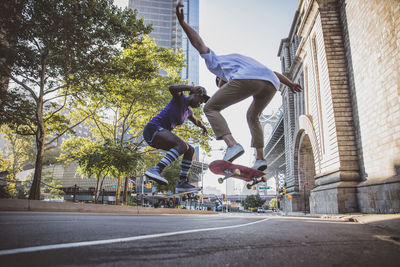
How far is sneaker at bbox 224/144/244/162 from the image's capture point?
138 inches

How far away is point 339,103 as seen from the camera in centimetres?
1406

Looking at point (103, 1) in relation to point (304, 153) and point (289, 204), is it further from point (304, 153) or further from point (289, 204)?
point (289, 204)

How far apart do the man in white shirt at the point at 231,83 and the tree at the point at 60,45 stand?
984 cm

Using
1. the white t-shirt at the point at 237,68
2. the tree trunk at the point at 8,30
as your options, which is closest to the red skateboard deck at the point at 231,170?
the white t-shirt at the point at 237,68

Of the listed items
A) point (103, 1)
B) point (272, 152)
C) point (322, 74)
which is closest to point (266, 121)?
point (272, 152)

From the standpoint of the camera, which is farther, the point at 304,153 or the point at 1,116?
the point at 304,153

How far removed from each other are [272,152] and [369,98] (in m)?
41.5

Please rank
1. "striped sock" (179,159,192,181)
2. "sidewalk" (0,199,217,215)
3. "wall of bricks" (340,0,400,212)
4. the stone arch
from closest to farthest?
1. "striped sock" (179,159,192,181)
2. "sidewalk" (0,199,217,215)
3. "wall of bricks" (340,0,400,212)
4. the stone arch

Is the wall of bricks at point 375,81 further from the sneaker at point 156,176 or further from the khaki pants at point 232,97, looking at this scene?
the sneaker at point 156,176

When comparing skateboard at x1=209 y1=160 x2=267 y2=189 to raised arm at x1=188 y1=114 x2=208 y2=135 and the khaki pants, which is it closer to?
the khaki pants

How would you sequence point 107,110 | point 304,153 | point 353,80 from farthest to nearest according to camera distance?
point 304,153 < point 107,110 < point 353,80

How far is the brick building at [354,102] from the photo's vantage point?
9.82m

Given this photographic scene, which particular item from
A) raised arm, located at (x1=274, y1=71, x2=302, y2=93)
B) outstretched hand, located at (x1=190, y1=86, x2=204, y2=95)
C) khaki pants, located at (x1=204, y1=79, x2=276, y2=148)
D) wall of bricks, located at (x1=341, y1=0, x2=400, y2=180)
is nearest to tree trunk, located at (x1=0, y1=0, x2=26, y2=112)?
outstretched hand, located at (x1=190, y1=86, x2=204, y2=95)

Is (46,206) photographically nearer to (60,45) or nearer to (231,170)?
(231,170)
